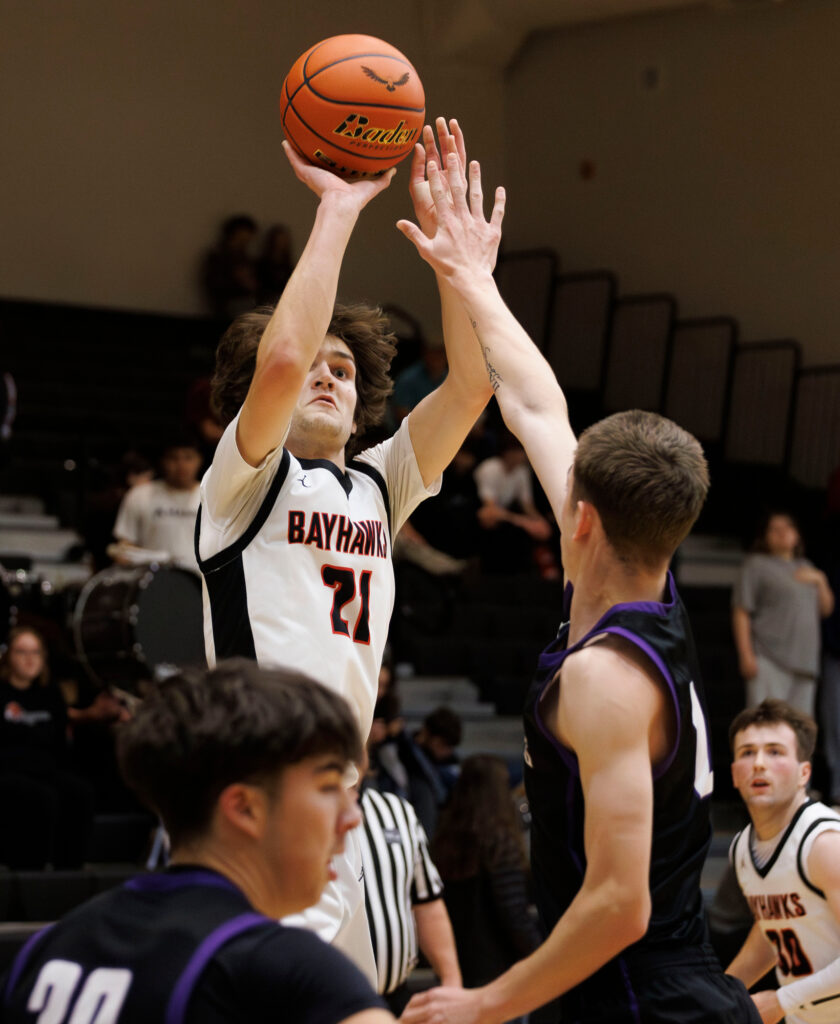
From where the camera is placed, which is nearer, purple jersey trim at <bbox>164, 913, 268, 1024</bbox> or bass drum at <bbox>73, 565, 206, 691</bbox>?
purple jersey trim at <bbox>164, 913, 268, 1024</bbox>

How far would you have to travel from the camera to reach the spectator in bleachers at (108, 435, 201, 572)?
26.7ft

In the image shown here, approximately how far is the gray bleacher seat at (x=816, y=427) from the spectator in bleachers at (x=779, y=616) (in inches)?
127

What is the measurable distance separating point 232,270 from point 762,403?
5126mm

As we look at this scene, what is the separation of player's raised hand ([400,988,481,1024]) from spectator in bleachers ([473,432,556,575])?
28.4ft

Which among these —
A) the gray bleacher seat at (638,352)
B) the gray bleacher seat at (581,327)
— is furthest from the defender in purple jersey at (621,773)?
the gray bleacher seat at (581,327)

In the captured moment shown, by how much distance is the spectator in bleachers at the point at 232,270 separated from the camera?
14195 mm

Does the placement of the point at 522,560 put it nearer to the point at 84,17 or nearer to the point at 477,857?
the point at 477,857

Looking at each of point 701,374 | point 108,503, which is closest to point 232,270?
point 701,374

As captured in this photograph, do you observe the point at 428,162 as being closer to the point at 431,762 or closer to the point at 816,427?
the point at 431,762

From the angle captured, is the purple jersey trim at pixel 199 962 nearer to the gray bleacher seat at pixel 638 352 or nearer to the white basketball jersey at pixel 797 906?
the white basketball jersey at pixel 797 906

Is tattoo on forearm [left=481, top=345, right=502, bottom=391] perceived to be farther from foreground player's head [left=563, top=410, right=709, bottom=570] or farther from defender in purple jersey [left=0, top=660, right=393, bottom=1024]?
defender in purple jersey [left=0, top=660, right=393, bottom=1024]

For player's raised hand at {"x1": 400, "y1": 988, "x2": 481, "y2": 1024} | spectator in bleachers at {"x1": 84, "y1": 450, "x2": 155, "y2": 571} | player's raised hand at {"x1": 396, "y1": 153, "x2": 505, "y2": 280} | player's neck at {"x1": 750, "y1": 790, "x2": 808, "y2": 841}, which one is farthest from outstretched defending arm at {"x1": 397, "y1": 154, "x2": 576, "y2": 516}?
spectator in bleachers at {"x1": 84, "y1": 450, "x2": 155, "y2": 571}

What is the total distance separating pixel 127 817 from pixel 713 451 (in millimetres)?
7219

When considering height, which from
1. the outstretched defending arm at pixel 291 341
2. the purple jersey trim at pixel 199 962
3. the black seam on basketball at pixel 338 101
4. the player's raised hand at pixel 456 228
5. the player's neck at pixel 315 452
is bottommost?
the purple jersey trim at pixel 199 962
